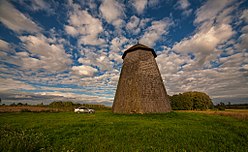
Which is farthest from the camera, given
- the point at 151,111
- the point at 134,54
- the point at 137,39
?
the point at 137,39

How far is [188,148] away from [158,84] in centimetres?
2134

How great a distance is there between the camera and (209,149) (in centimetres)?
657

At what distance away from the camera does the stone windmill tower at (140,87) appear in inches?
988

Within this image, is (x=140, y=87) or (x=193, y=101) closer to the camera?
(x=140, y=87)

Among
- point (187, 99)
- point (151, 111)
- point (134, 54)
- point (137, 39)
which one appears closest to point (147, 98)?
point (151, 111)

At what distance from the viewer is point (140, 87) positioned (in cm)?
2566

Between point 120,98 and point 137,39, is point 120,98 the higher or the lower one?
the lower one

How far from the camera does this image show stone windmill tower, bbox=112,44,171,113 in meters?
25.1

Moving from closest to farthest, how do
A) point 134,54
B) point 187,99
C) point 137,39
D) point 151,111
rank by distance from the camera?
1. point 151,111
2. point 134,54
3. point 137,39
4. point 187,99

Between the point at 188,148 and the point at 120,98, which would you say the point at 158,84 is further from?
the point at 188,148

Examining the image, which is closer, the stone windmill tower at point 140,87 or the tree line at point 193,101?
the stone windmill tower at point 140,87

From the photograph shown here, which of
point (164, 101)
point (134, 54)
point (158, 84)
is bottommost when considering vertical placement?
point (164, 101)

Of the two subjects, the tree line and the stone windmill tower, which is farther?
the tree line

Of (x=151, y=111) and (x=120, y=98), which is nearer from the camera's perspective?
(x=151, y=111)
